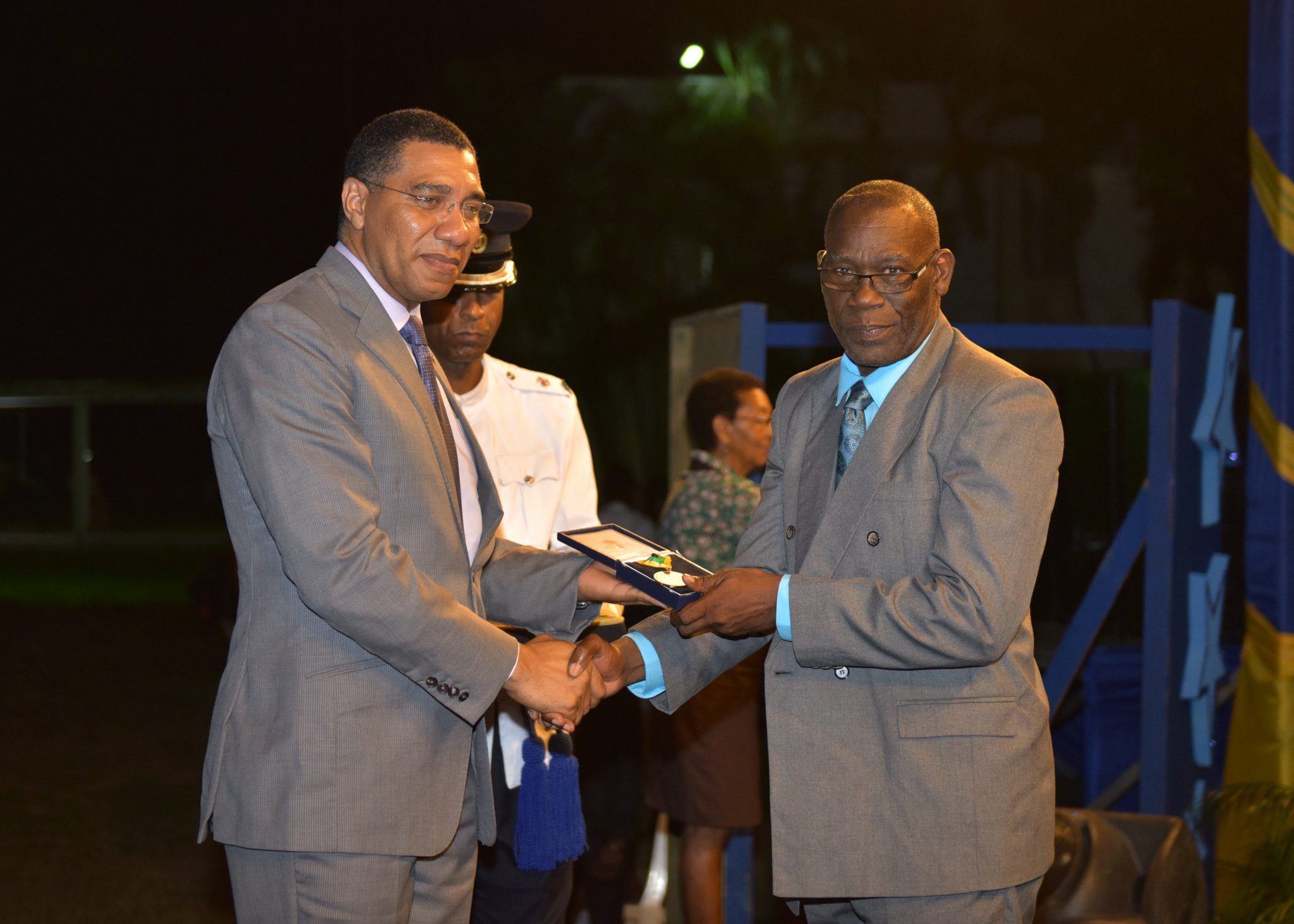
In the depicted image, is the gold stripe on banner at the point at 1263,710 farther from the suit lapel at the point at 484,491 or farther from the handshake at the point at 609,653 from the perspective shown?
the suit lapel at the point at 484,491

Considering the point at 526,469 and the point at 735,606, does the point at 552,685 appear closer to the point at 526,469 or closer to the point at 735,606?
the point at 735,606

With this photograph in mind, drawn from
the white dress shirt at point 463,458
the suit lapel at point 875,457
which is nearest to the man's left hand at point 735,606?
the suit lapel at point 875,457

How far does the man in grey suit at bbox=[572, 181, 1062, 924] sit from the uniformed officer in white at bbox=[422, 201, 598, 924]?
1.09 m

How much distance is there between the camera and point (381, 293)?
8.38 feet

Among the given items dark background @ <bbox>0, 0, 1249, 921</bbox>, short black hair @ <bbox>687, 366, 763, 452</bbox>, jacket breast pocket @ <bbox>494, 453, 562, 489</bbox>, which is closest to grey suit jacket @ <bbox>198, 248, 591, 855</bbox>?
jacket breast pocket @ <bbox>494, 453, 562, 489</bbox>

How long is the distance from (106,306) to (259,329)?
18070 mm

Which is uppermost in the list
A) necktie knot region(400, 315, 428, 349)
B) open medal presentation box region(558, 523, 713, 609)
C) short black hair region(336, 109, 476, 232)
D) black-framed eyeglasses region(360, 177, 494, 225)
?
short black hair region(336, 109, 476, 232)

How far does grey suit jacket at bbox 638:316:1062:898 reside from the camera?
7.59 ft

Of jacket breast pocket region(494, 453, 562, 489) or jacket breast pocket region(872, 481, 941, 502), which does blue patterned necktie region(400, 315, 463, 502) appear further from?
jacket breast pocket region(494, 453, 562, 489)

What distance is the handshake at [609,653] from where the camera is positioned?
2.56 m

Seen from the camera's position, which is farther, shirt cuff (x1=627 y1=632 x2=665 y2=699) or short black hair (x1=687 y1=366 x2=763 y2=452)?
short black hair (x1=687 y1=366 x2=763 y2=452)

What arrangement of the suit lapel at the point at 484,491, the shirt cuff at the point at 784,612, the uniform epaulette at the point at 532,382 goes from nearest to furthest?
1. the shirt cuff at the point at 784,612
2. the suit lapel at the point at 484,491
3. the uniform epaulette at the point at 532,382

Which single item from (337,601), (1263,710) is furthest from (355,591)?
(1263,710)

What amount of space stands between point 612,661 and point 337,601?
873 mm
